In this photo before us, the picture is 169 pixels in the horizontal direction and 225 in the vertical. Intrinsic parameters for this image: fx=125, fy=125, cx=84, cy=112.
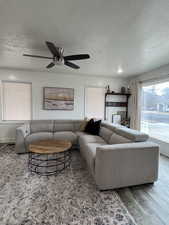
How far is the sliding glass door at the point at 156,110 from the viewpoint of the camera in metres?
3.68

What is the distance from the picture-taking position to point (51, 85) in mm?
4605

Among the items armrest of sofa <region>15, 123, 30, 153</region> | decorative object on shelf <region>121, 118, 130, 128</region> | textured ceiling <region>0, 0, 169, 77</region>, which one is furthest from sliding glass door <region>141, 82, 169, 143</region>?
armrest of sofa <region>15, 123, 30, 153</region>

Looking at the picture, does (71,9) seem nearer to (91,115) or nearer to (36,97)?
(36,97)

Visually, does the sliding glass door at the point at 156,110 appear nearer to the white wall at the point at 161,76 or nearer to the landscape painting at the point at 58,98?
the white wall at the point at 161,76

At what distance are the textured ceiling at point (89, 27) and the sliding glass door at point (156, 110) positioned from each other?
1227mm

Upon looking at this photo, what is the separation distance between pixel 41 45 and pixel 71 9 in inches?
46.8

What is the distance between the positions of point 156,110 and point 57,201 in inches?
149

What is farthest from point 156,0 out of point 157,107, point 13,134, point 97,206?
point 13,134

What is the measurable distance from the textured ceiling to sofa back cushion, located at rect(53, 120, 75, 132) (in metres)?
2.28

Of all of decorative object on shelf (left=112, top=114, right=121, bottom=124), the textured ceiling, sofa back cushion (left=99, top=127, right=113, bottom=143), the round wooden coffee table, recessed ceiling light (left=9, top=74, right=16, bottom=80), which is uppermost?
the textured ceiling

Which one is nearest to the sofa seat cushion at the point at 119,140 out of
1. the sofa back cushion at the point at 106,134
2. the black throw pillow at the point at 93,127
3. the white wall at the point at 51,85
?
the sofa back cushion at the point at 106,134

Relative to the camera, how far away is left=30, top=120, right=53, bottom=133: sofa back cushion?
406cm

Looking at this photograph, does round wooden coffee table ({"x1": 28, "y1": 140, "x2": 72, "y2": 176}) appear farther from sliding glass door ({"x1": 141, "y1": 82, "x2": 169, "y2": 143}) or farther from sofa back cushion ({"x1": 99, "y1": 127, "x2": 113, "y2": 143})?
sliding glass door ({"x1": 141, "y1": 82, "x2": 169, "y2": 143})

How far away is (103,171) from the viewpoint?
191cm
